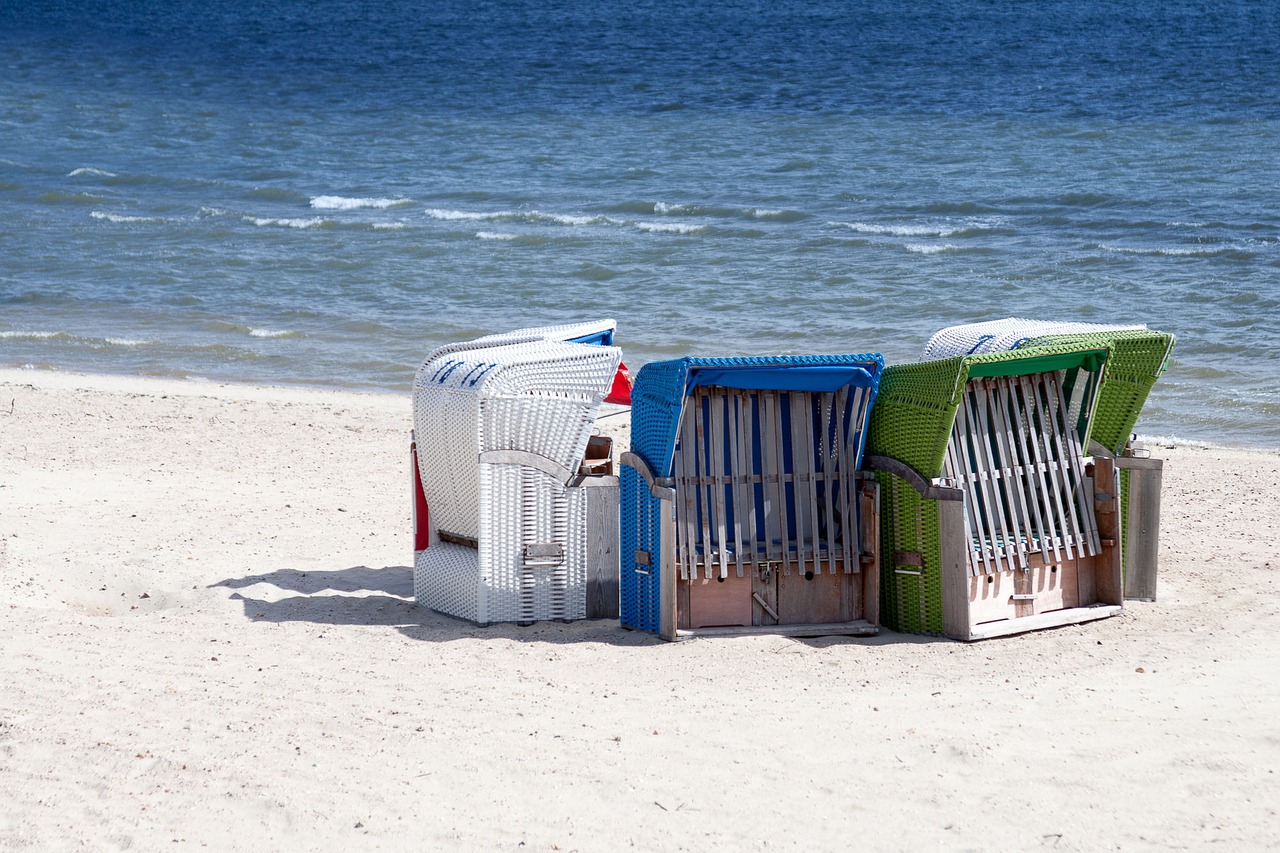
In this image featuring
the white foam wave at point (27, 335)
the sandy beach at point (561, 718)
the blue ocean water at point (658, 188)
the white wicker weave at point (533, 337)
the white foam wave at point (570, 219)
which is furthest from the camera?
the white foam wave at point (570, 219)

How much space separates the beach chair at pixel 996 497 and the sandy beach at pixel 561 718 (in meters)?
0.19

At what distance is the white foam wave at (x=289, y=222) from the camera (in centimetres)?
2573

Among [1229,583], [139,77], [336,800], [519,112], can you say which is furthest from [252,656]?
[139,77]

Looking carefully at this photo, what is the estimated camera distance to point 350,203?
28281 millimetres

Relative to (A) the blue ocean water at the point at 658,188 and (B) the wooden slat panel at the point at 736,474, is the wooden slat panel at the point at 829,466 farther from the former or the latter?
(A) the blue ocean water at the point at 658,188

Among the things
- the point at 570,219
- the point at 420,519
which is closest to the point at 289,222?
the point at 570,219

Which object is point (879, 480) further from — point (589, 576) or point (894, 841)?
point (894, 841)

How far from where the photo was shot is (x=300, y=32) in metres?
57.3

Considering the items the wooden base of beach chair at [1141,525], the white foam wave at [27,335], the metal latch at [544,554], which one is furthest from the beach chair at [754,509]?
the white foam wave at [27,335]

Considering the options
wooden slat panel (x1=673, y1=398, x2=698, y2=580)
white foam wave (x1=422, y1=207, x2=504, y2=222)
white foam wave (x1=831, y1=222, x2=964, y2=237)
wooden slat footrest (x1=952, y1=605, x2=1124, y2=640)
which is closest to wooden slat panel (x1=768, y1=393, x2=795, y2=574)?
wooden slat panel (x1=673, y1=398, x2=698, y2=580)

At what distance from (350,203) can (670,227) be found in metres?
7.55

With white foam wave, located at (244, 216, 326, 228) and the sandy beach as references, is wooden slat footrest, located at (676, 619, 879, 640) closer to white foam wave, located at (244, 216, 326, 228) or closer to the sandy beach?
the sandy beach

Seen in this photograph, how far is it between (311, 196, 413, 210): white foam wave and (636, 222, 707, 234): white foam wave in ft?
19.1

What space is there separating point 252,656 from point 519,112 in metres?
34.2
